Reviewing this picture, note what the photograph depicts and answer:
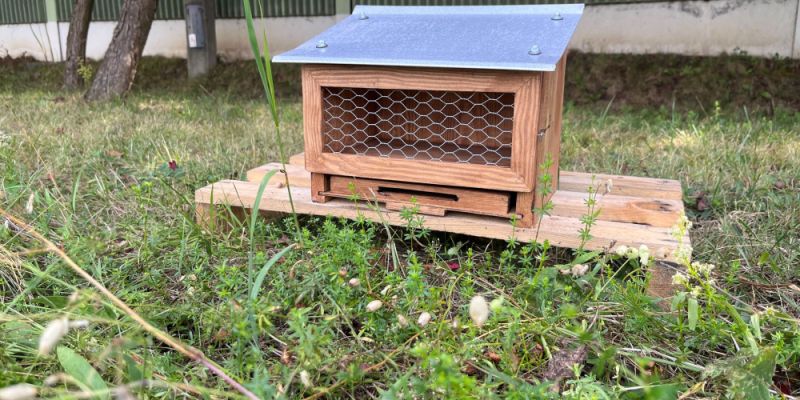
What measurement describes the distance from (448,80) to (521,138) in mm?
224

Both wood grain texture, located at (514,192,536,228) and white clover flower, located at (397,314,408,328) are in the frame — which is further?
wood grain texture, located at (514,192,536,228)

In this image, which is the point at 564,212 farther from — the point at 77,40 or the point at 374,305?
the point at 77,40

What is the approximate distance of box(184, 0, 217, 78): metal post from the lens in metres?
6.52

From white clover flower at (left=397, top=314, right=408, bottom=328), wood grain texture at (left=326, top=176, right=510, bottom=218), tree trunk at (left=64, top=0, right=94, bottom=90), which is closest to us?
white clover flower at (left=397, top=314, right=408, bottom=328)

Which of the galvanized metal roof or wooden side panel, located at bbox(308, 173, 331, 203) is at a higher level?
the galvanized metal roof

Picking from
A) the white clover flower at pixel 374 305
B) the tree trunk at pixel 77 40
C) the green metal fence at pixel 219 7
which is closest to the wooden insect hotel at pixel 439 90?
the white clover flower at pixel 374 305

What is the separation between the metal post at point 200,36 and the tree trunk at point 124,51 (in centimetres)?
135

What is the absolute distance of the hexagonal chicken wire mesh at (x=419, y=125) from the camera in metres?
1.80

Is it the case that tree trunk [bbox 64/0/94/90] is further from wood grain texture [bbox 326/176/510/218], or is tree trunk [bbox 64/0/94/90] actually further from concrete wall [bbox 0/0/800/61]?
wood grain texture [bbox 326/176/510/218]

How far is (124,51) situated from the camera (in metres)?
5.16

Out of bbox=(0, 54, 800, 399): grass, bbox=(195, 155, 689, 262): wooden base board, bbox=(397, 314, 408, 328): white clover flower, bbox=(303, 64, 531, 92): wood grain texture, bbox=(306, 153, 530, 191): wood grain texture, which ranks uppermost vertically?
bbox=(303, 64, 531, 92): wood grain texture

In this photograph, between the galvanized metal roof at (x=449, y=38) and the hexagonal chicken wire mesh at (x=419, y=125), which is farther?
the hexagonal chicken wire mesh at (x=419, y=125)

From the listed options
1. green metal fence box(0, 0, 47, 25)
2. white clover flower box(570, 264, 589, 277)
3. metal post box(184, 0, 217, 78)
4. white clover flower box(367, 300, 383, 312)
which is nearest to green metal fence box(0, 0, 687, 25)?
green metal fence box(0, 0, 47, 25)

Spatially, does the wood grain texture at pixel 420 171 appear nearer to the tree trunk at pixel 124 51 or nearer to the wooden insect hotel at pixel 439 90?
the wooden insect hotel at pixel 439 90
